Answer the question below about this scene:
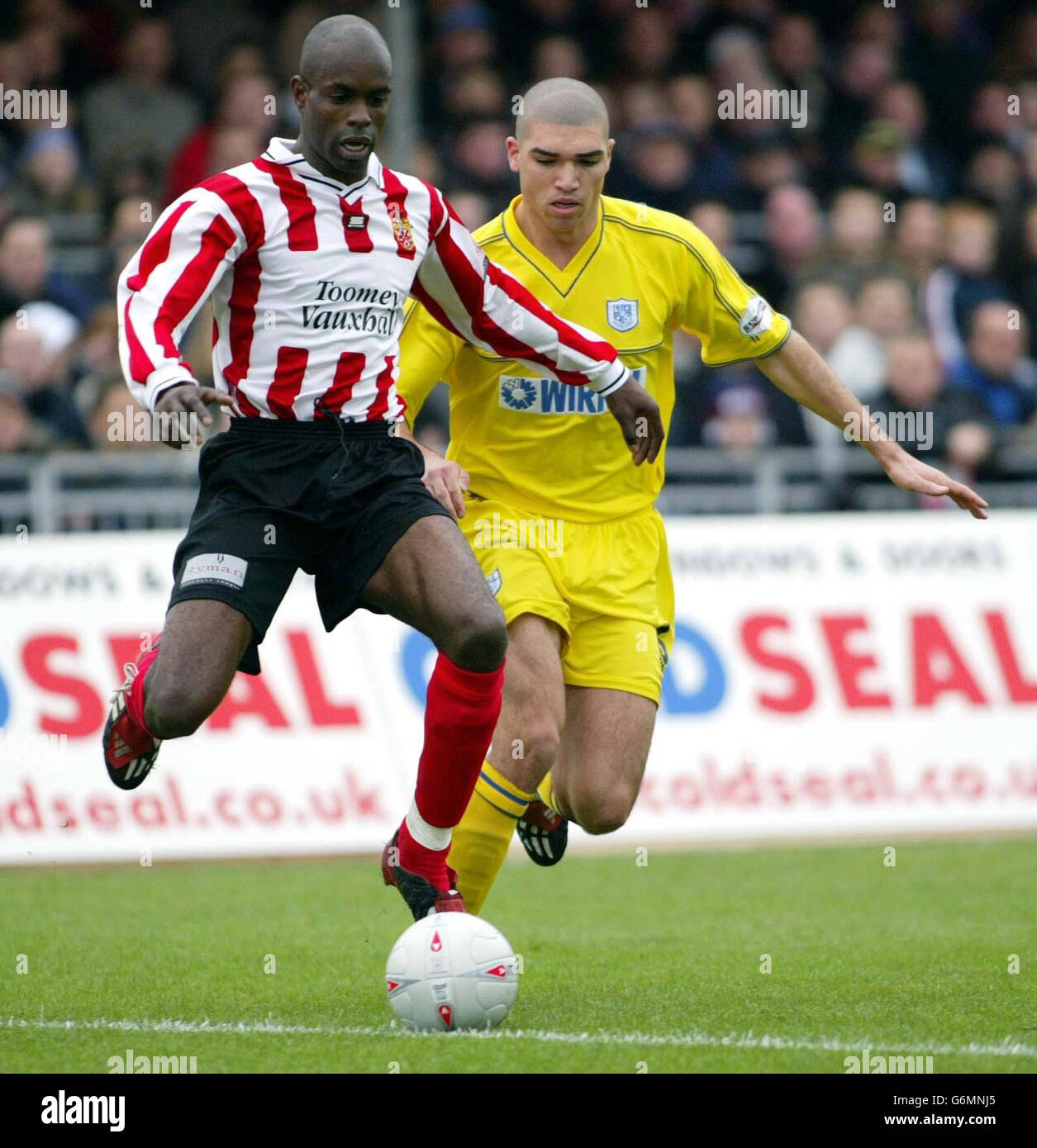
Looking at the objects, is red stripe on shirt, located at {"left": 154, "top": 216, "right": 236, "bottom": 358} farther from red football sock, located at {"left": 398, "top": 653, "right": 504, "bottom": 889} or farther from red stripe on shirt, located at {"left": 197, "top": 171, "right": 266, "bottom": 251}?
red football sock, located at {"left": 398, "top": 653, "right": 504, "bottom": 889}

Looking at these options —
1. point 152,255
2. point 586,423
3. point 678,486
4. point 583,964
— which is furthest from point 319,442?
point 678,486

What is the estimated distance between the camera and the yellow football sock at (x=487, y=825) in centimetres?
630

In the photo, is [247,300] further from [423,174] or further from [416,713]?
[423,174]

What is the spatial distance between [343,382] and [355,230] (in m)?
0.44

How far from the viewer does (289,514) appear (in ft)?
19.0

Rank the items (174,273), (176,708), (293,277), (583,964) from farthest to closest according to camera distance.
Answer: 1. (583,964)
2. (293,277)
3. (176,708)
4. (174,273)

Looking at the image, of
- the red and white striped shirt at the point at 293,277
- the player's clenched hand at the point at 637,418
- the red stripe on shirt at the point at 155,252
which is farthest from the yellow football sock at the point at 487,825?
the red stripe on shirt at the point at 155,252

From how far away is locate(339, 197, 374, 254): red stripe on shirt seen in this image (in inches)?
229

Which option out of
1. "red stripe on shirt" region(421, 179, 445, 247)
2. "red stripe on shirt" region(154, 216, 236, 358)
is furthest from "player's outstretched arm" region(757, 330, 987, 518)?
"red stripe on shirt" region(154, 216, 236, 358)

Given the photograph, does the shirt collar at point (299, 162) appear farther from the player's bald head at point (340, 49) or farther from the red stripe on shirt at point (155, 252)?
the red stripe on shirt at point (155, 252)

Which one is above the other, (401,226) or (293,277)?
(401,226)

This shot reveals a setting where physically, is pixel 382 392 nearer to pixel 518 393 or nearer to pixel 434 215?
pixel 434 215

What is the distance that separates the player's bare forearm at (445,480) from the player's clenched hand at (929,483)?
1.37m

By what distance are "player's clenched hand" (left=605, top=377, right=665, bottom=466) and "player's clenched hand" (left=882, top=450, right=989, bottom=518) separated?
0.79 m
